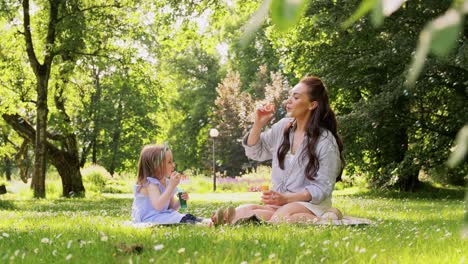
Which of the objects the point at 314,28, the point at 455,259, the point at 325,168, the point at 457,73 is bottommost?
the point at 455,259

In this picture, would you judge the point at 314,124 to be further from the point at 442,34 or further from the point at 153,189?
the point at 442,34

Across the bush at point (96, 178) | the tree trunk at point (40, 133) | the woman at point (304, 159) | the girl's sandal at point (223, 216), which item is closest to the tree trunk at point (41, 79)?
the tree trunk at point (40, 133)

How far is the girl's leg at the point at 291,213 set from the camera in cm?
642

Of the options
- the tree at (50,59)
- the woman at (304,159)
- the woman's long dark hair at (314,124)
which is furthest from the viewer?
the tree at (50,59)

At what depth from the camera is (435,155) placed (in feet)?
56.7

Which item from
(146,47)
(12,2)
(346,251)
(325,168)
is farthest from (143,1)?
(346,251)

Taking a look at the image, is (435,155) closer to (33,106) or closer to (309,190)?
(309,190)

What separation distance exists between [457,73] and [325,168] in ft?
37.2

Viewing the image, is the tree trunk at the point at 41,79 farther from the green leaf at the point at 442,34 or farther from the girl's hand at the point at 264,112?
the green leaf at the point at 442,34

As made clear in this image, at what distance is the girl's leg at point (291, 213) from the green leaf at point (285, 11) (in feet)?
19.2

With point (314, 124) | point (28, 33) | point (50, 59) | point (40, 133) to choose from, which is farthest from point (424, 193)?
point (314, 124)

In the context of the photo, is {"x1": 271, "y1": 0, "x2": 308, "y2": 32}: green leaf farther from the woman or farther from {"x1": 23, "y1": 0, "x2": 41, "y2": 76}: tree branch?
{"x1": 23, "y1": 0, "x2": 41, "y2": 76}: tree branch

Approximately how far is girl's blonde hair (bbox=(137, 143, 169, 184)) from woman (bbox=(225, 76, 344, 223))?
3.45ft

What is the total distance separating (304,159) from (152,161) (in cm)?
173
